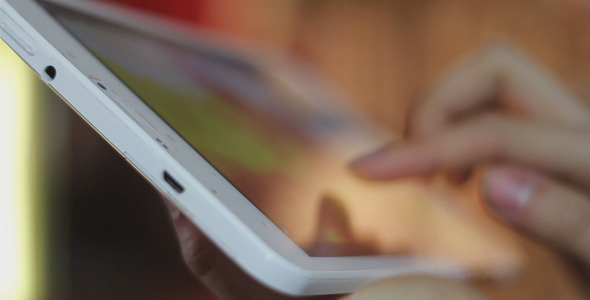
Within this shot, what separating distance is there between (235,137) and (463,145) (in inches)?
7.0

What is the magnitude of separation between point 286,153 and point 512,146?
17 centimetres

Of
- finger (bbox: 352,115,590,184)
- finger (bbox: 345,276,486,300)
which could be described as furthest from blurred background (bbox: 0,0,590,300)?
finger (bbox: 345,276,486,300)

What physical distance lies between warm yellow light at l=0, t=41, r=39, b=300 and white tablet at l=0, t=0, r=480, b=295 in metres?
0.23

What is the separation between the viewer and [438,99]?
43cm

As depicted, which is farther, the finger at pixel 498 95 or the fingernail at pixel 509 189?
A: the finger at pixel 498 95

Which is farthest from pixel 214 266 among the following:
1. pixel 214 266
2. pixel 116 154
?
pixel 116 154

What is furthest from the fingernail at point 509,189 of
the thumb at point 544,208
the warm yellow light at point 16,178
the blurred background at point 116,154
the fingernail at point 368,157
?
the warm yellow light at point 16,178

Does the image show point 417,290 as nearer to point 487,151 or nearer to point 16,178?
point 487,151

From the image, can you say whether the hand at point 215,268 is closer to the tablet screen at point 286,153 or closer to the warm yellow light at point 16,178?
the tablet screen at point 286,153

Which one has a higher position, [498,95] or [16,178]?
[498,95]

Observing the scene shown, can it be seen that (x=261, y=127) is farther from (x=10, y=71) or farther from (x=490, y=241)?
(x=10, y=71)

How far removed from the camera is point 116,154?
0.52 m

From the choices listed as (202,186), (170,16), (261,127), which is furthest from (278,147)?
(170,16)

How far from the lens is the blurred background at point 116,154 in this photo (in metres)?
0.49
